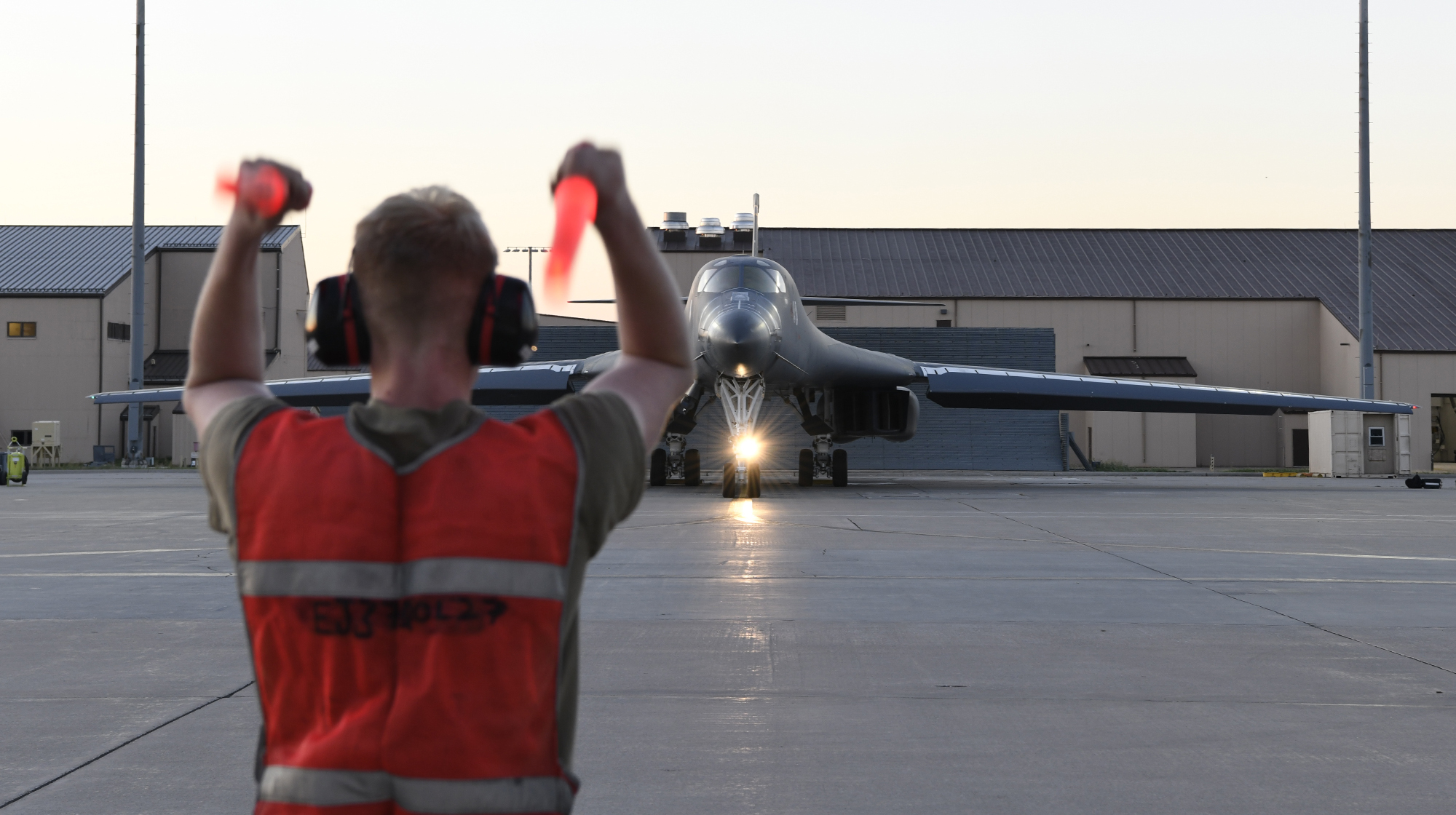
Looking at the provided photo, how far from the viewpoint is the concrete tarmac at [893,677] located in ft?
12.7

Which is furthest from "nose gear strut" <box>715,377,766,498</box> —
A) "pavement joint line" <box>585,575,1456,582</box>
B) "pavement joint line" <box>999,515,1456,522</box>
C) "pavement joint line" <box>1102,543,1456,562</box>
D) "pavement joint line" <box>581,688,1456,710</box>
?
"pavement joint line" <box>581,688,1456,710</box>

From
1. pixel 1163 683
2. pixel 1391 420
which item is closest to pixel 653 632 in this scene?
pixel 1163 683

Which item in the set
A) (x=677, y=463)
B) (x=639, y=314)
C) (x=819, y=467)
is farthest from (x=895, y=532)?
(x=639, y=314)

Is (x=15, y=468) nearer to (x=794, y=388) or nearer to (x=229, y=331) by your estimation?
(x=794, y=388)

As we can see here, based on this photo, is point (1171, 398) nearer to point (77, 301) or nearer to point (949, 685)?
point (949, 685)

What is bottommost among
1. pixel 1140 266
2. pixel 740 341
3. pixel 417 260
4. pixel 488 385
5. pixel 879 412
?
pixel 417 260

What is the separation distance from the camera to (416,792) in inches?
61.4

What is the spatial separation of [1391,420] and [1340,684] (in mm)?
29087

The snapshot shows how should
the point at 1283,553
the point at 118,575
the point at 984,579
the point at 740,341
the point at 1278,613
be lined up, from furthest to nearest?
1. the point at 740,341
2. the point at 1283,553
3. the point at 118,575
4. the point at 984,579
5. the point at 1278,613

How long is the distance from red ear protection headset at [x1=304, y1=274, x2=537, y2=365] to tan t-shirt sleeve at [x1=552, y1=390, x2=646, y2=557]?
0.12 meters

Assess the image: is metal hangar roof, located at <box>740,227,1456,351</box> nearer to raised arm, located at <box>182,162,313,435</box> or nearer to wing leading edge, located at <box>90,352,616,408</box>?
wing leading edge, located at <box>90,352,616,408</box>

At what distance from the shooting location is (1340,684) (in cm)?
538

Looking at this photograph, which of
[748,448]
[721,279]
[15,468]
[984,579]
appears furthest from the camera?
[15,468]

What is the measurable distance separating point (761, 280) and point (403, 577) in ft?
61.2
